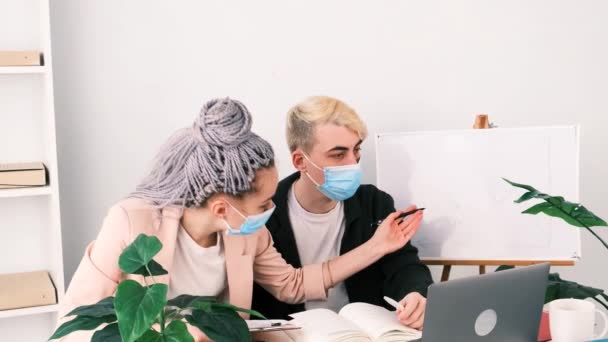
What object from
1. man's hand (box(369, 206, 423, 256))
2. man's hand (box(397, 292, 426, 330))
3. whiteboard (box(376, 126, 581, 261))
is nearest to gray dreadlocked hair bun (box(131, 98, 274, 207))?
man's hand (box(397, 292, 426, 330))

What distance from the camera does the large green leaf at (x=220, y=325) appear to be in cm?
155

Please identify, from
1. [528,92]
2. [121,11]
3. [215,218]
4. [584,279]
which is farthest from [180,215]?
[584,279]

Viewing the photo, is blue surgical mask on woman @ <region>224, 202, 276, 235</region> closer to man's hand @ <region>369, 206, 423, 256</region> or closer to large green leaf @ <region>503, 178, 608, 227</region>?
man's hand @ <region>369, 206, 423, 256</region>

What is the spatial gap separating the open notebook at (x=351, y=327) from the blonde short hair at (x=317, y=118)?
693 millimetres

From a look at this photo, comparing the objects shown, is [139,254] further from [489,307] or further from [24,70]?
[24,70]

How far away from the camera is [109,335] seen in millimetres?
1526

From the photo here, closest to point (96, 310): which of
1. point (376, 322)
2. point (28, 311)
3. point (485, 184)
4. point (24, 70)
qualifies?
point (376, 322)

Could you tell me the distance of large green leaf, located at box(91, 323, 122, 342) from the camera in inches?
59.6

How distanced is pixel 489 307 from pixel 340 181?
0.86 meters

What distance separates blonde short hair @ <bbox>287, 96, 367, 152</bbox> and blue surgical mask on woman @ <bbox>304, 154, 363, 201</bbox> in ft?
0.25

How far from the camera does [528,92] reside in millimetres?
3307

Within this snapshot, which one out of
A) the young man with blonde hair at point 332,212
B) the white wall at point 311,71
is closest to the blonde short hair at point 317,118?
the young man with blonde hair at point 332,212

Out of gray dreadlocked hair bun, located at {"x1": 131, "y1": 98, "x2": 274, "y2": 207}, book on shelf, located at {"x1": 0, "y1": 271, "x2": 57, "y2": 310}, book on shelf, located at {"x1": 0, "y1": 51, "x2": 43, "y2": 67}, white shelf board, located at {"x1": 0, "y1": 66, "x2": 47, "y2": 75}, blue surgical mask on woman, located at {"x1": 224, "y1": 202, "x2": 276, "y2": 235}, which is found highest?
book on shelf, located at {"x1": 0, "y1": 51, "x2": 43, "y2": 67}

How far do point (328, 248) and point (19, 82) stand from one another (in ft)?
3.48
